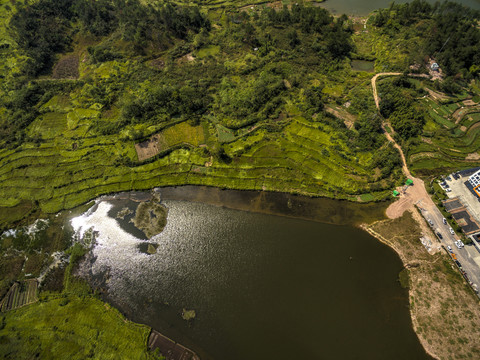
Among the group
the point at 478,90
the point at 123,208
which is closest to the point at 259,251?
the point at 123,208

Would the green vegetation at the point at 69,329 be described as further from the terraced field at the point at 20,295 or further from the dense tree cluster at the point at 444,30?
the dense tree cluster at the point at 444,30

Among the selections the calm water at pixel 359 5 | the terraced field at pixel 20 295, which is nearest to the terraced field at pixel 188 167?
the terraced field at pixel 20 295

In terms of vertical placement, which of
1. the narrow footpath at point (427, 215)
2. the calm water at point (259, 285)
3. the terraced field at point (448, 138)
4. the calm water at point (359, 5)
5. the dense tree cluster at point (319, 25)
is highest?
the calm water at point (359, 5)

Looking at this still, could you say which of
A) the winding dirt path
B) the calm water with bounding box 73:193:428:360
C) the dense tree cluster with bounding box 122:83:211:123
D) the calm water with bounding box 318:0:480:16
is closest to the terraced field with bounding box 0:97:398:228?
the winding dirt path

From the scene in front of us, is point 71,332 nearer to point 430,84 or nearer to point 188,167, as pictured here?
point 188,167

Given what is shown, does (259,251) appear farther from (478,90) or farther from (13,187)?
(478,90)

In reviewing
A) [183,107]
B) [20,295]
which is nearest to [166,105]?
[183,107]
